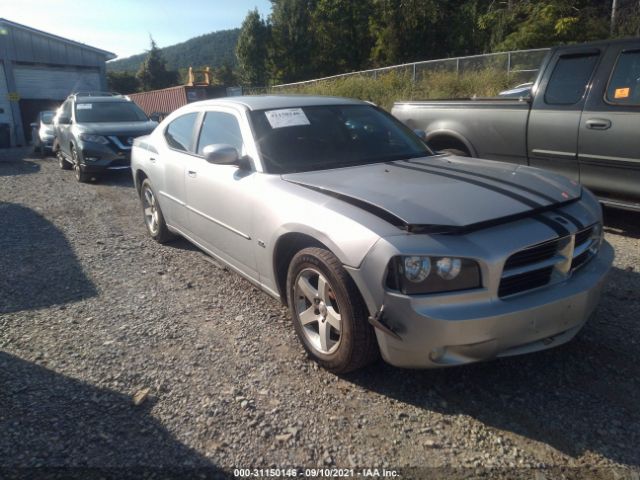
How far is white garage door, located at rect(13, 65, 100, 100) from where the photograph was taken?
23484 mm

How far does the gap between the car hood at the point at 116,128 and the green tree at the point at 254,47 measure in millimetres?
39106

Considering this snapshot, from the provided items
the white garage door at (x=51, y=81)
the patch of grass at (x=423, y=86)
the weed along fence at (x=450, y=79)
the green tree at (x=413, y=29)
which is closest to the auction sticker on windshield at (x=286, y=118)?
the patch of grass at (x=423, y=86)

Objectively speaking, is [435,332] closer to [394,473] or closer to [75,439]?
[394,473]

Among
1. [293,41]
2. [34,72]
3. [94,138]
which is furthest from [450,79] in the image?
[293,41]

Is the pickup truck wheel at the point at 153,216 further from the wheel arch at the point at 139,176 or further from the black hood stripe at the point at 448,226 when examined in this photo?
the black hood stripe at the point at 448,226

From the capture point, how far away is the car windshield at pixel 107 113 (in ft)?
35.3

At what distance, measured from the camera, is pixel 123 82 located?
6022 centimetres

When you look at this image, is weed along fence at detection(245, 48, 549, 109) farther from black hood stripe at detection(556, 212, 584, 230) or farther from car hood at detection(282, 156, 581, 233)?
black hood stripe at detection(556, 212, 584, 230)

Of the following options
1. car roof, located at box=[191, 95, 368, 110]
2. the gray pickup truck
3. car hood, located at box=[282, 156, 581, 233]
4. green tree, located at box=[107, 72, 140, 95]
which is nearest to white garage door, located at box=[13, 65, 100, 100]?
car roof, located at box=[191, 95, 368, 110]

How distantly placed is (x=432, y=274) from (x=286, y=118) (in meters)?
2.01

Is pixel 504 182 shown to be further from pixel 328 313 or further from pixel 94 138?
pixel 94 138

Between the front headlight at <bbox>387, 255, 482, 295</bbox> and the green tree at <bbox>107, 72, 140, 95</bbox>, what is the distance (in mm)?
62283

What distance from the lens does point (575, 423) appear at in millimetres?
2529

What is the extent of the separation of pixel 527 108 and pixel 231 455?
4816mm
